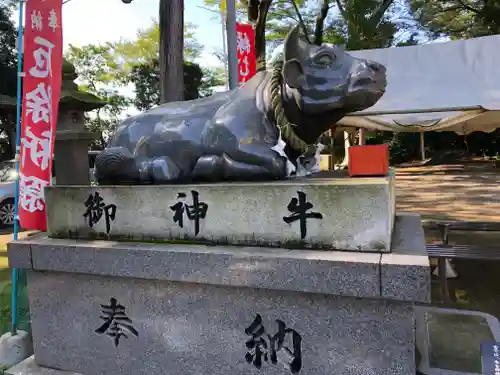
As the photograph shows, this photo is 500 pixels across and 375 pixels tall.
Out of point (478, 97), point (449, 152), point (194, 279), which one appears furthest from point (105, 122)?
point (194, 279)

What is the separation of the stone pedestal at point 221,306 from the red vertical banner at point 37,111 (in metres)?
0.53

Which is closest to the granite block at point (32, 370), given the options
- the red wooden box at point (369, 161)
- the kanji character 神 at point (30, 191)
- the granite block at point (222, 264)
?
the granite block at point (222, 264)

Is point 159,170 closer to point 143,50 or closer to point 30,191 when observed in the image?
point 30,191

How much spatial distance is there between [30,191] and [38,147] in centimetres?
34

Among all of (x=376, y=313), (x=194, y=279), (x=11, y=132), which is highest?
(x=11, y=132)

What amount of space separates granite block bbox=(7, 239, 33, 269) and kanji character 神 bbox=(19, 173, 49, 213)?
2.01ft

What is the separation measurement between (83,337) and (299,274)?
1.49 meters

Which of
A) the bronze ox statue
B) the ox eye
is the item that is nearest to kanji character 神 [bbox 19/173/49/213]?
the bronze ox statue

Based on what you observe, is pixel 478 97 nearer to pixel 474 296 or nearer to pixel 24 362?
pixel 474 296

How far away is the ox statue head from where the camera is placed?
7.55 ft

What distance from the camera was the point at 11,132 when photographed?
51.0 ft

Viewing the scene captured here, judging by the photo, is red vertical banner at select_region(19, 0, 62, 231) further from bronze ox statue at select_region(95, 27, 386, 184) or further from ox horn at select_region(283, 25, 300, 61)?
ox horn at select_region(283, 25, 300, 61)

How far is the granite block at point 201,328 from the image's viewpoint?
201 cm

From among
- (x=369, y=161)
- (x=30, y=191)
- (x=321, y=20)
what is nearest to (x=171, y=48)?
(x=30, y=191)
